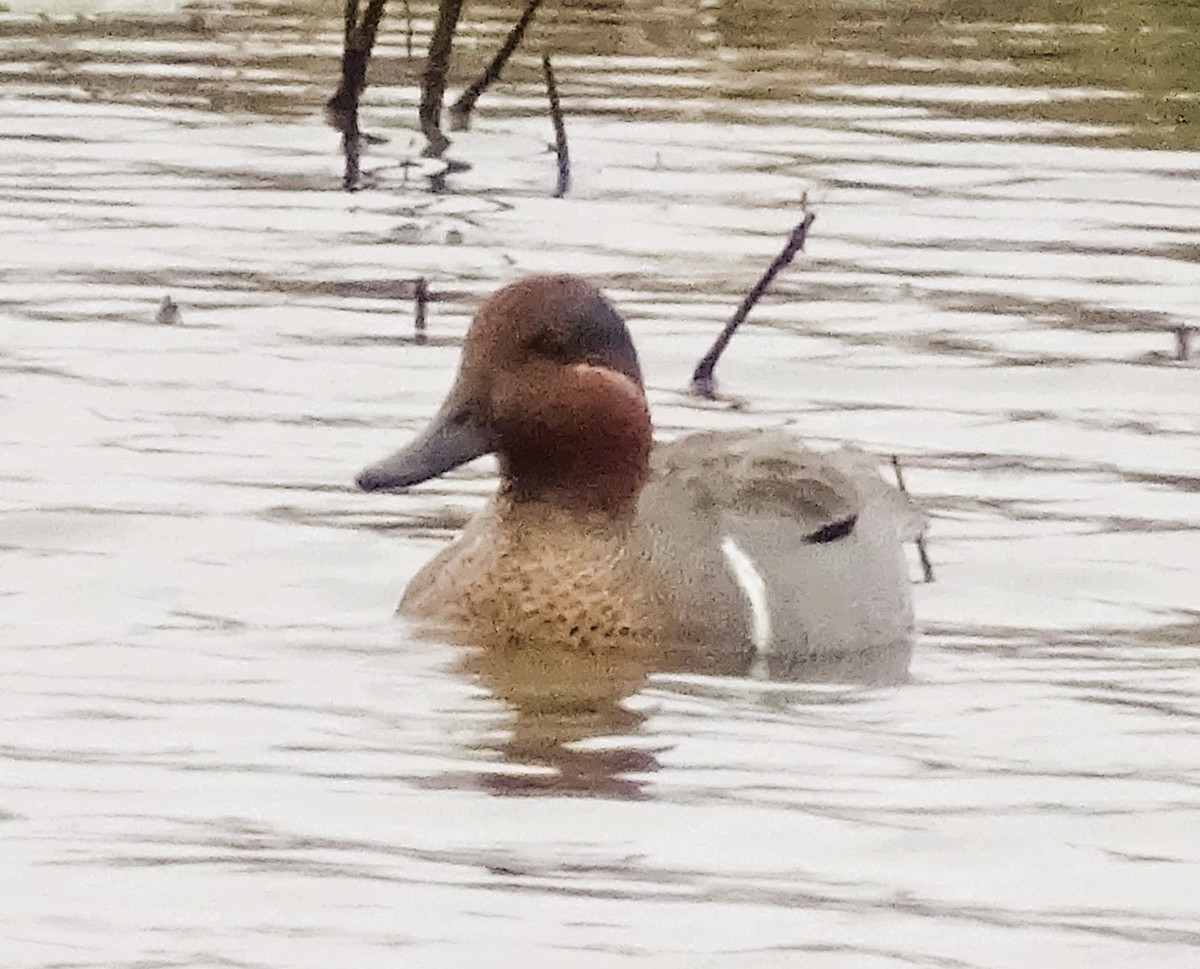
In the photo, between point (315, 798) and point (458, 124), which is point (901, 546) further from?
point (458, 124)

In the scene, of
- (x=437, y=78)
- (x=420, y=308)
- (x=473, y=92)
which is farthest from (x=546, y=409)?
(x=473, y=92)

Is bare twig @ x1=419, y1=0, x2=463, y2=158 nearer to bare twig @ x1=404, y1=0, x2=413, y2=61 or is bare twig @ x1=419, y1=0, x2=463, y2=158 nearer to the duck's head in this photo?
bare twig @ x1=404, y1=0, x2=413, y2=61

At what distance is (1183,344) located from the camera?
1066 centimetres

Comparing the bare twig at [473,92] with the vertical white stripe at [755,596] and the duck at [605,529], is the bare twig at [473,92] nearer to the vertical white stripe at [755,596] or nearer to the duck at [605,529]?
the duck at [605,529]

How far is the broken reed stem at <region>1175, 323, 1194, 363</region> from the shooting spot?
1064 cm

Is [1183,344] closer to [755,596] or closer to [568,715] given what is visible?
[755,596]

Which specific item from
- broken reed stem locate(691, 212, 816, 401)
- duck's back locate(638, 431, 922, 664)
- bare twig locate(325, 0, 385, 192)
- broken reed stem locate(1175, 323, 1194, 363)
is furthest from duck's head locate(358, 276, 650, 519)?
bare twig locate(325, 0, 385, 192)

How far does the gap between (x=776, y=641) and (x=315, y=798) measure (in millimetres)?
1397

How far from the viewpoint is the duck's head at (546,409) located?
741 cm

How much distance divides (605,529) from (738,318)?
2.47 metres

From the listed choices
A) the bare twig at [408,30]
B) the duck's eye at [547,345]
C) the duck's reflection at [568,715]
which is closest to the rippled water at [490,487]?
the duck's reflection at [568,715]

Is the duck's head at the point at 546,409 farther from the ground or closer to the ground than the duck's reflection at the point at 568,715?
farther from the ground

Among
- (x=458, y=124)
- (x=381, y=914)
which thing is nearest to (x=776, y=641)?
(x=381, y=914)

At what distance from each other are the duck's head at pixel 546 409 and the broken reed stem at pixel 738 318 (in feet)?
6.66
